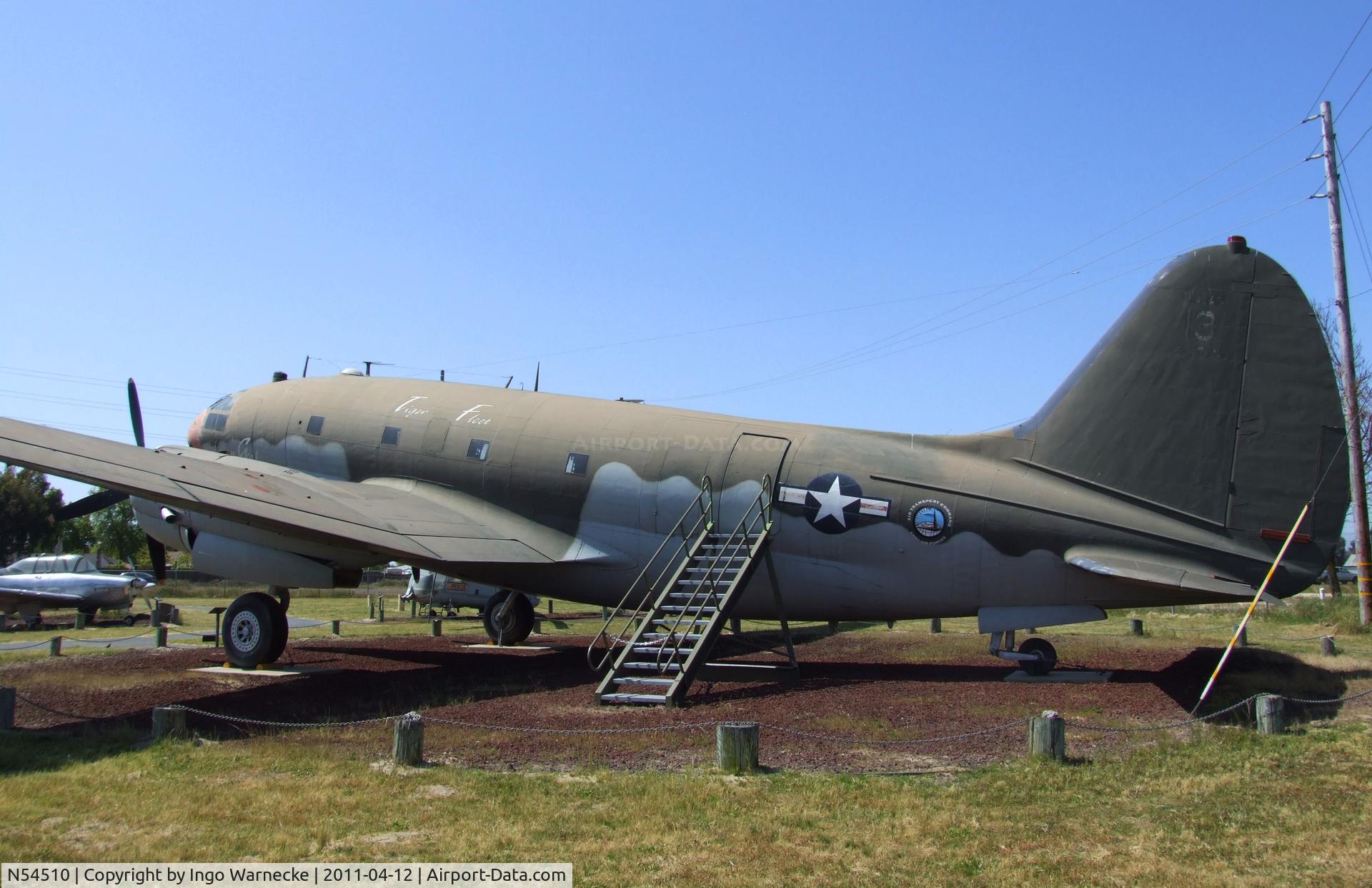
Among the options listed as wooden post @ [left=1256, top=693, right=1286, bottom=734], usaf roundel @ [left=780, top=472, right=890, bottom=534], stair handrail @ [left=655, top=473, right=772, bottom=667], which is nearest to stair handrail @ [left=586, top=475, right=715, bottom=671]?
stair handrail @ [left=655, top=473, right=772, bottom=667]

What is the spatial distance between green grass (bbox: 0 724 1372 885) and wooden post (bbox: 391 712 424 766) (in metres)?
0.32

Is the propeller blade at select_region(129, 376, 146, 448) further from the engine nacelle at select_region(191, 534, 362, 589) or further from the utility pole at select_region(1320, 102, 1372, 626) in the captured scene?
the utility pole at select_region(1320, 102, 1372, 626)

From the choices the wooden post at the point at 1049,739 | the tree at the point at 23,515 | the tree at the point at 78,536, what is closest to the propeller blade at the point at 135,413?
the wooden post at the point at 1049,739

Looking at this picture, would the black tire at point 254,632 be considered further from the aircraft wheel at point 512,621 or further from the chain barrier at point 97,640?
the chain barrier at point 97,640

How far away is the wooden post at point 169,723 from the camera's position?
12.4 meters

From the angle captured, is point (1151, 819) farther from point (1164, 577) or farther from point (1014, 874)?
point (1164, 577)

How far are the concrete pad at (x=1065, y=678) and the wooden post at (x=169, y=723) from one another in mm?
12678

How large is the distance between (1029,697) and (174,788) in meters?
11.5

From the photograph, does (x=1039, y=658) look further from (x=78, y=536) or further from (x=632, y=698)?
(x=78, y=536)

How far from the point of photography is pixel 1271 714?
1188 cm

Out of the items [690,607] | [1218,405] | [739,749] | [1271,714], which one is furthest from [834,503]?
[739,749]

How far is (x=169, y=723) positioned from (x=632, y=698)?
6104 mm

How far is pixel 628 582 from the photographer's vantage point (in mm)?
19219

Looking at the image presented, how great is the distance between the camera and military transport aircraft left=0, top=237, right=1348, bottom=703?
1518 centimetres
